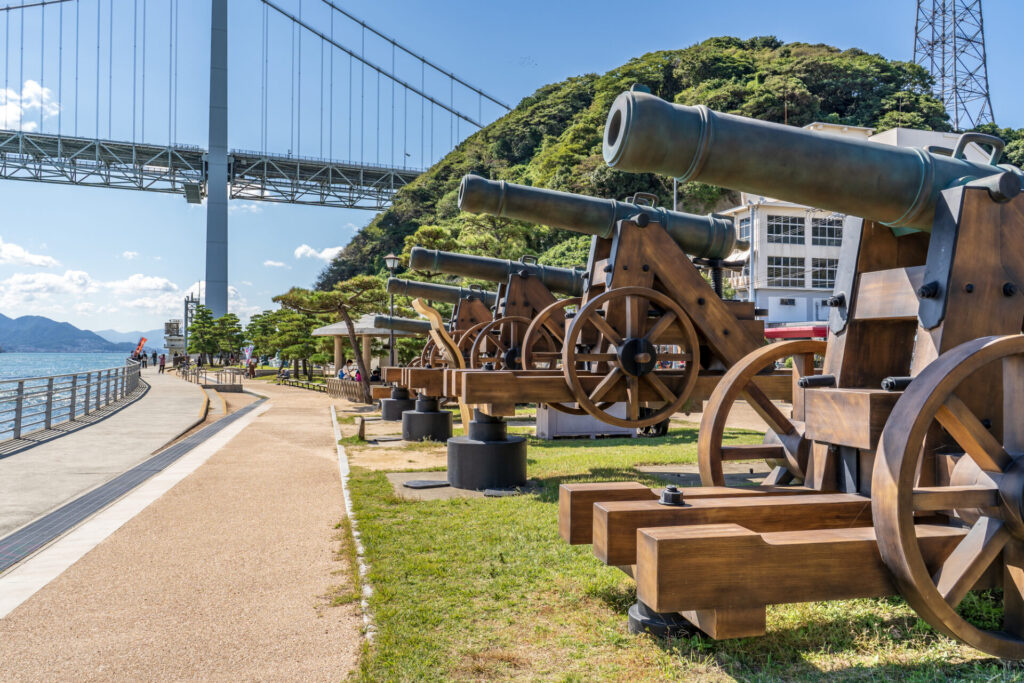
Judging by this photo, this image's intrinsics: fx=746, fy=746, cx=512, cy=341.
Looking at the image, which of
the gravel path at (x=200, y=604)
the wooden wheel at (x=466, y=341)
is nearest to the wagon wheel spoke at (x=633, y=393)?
the gravel path at (x=200, y=604)

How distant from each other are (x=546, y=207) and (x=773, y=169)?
467cm

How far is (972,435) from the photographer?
2.64 meters

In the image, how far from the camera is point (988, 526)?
8.60 feet

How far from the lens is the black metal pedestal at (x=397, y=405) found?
16172 millimetres

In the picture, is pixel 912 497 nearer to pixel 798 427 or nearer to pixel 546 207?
pixel 798 427

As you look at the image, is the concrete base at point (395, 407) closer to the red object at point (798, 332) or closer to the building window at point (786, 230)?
the red object at point (798, 332)

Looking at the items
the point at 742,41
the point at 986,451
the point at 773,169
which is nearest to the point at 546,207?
the point at 773,169

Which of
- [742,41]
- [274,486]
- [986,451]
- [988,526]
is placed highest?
[742,41]

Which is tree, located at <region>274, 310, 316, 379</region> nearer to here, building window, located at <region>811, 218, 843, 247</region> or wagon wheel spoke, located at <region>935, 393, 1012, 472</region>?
building window, located at <region>811, 218, 843, 247</region>

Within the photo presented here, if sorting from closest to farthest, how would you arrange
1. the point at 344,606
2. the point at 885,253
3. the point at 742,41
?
the point at 885,253 → the point at 344,606 → the point at 742,41

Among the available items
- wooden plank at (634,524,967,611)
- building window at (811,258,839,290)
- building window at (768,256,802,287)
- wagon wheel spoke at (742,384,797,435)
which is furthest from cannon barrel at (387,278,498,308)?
building window at (811,258,839,290)

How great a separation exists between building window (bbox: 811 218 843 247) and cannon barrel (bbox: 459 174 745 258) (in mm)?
39620

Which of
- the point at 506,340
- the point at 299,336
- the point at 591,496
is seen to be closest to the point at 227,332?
the point at 299,336

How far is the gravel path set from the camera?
3158mm
